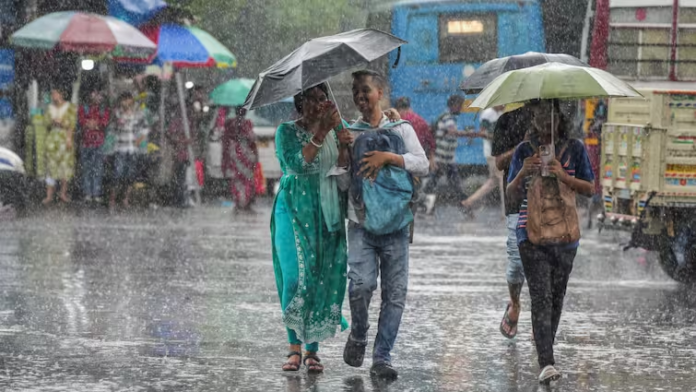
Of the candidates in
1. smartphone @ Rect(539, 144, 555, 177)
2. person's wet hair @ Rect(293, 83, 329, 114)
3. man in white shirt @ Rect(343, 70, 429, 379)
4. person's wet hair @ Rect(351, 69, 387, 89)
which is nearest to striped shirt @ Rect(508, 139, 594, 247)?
smartphone @ Rect(539, 144, 555, 177)

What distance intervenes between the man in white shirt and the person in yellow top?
16126 mm

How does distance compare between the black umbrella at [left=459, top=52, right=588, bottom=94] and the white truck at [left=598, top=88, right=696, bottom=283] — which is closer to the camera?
the black umbrella at [left=459, top=52, right=588, bottom=94]

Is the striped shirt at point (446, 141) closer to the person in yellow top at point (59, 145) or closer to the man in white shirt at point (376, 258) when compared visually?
the person in yellow top at point (59, 145)

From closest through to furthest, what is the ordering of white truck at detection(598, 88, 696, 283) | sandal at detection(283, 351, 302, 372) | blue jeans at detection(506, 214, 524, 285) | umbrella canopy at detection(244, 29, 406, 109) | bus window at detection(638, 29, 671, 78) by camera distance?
umbrella canopy at detection(244, 29, 406, 109)
sandal at detection(283, 351, 302, 372)
blue jeans at detection(506, 214, 524, 285)
white truck at detection(598, 88, 696, 283)
bus window at detection(638, 29, 671, 78)

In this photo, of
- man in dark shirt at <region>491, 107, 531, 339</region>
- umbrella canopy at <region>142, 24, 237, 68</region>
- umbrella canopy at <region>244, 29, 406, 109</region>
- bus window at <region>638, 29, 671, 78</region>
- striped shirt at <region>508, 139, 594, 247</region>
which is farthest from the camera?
umbrella canopy at <region>142, 24, 237, 68</region>

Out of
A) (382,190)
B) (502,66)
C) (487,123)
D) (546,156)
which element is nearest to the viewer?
(546,156)

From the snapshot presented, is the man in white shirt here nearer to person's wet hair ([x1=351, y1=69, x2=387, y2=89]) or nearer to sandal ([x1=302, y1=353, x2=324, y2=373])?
person's wet hair ([x1=351, y1=69, x2=387, y2=89])

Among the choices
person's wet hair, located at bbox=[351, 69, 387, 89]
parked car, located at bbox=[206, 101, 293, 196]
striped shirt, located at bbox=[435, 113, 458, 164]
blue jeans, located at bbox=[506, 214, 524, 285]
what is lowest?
parked car, located at bbox=[206, 101, 293, 196]

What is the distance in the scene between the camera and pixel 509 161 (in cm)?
900

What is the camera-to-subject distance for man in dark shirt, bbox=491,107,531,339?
9031 mm

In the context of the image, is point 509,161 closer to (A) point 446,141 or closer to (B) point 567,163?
(B) point 567,163

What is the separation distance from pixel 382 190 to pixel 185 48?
56.2 feet

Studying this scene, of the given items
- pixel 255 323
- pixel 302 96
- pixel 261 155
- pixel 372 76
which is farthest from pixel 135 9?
pixel 372 76

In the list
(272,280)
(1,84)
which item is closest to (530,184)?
(272,280)
